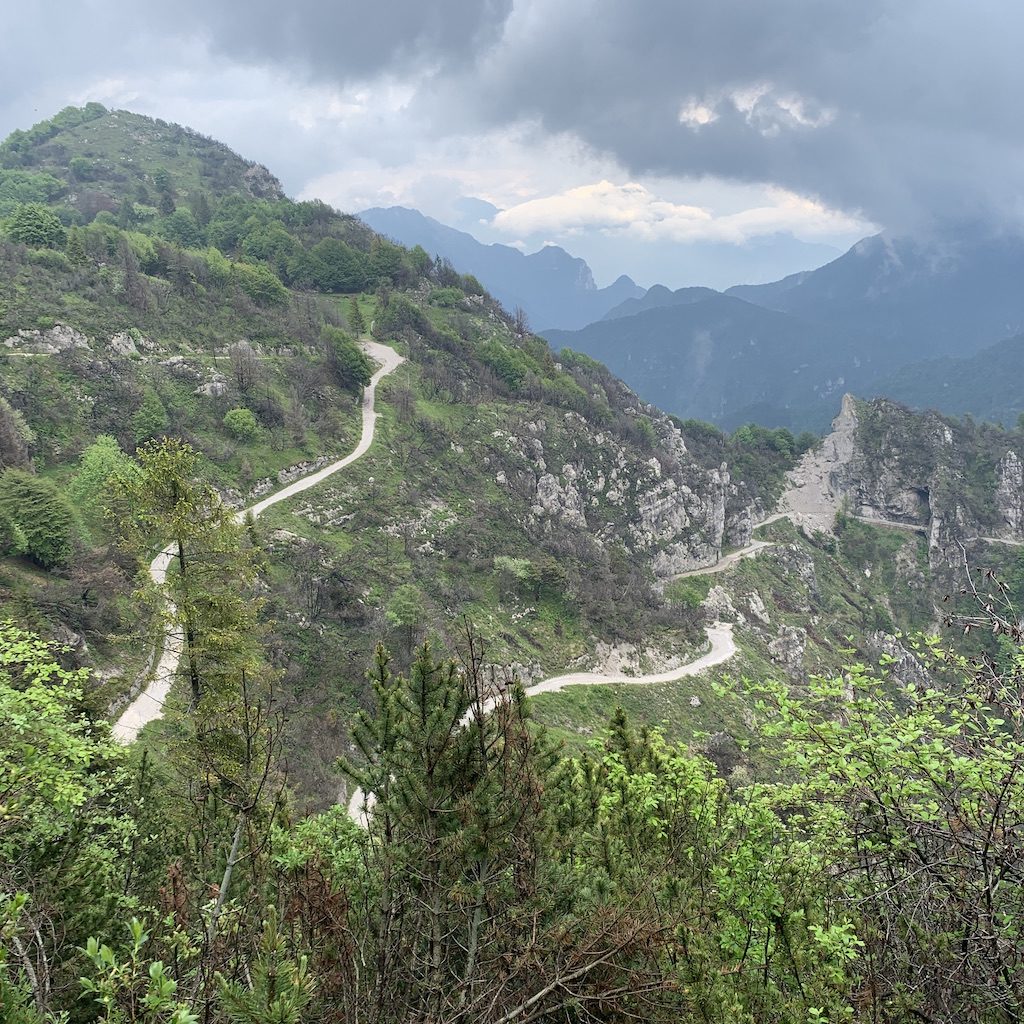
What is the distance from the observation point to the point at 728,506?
99.1 meters

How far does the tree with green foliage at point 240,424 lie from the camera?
1948 inches

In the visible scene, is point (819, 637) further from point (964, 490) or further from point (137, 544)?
point (137, 544)

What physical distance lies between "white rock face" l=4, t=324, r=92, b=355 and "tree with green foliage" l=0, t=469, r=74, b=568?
878 inches

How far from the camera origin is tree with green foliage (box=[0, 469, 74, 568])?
26.4 m

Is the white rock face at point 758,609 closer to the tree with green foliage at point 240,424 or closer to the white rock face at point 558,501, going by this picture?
the white rock face at point 558,501

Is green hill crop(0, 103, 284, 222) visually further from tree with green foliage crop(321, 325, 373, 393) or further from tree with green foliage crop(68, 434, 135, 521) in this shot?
tree with green foliage crop(68, 434, 135, 521)

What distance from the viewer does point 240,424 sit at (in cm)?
4947

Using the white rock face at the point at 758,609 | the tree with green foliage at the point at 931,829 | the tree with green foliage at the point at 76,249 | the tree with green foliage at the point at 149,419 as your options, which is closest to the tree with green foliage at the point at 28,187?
the tree with green foliage at the point at 76,249

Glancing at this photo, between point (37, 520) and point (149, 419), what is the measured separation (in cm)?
1917

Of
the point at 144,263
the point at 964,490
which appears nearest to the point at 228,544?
the point at 144,263

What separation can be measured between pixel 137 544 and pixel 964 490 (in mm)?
131364

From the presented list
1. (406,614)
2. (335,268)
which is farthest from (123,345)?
(335,268)

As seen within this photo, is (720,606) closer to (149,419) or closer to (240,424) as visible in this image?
(240,424)

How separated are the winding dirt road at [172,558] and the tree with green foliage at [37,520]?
12.9 feet
